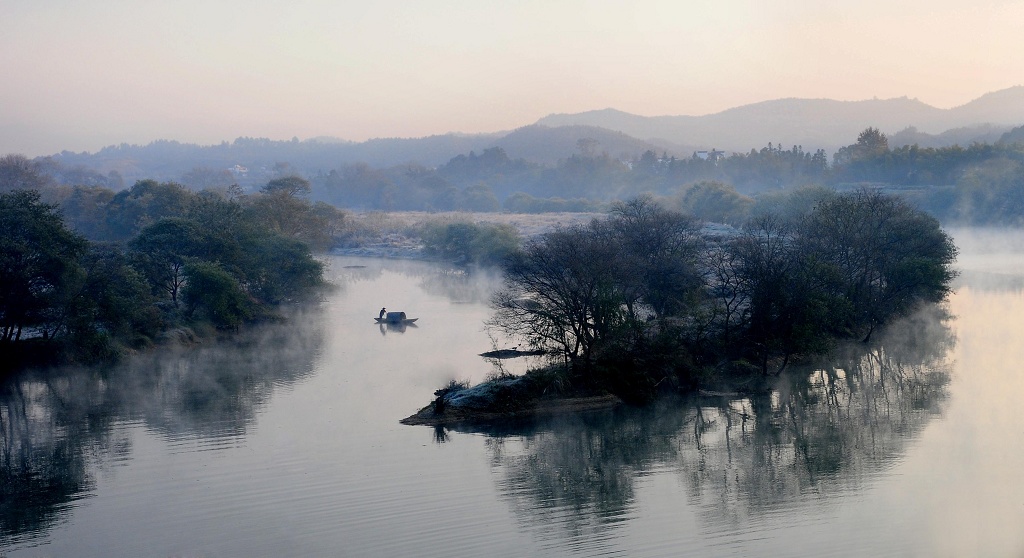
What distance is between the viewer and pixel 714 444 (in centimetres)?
2280

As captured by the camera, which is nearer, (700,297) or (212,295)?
(700,297)

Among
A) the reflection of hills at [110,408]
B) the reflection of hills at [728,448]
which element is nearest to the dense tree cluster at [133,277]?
the reflection of hills at [110,408]

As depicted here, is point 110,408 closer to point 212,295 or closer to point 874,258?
point 212,295

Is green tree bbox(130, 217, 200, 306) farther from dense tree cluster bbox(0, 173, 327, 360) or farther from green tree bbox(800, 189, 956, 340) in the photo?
green tree bbox(800, 189, 956, 340)

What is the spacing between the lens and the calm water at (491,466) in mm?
16578

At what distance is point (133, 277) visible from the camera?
117 ft

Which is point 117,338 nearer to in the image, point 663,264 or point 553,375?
point 553,375

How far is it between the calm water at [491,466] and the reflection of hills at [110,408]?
105 mm

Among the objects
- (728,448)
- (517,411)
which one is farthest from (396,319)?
(728,448)

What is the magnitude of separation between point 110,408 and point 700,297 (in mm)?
19341

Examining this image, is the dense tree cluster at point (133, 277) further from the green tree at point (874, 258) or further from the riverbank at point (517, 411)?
the green tree at point (874, 258)

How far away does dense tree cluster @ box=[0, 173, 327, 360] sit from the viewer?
32500 millimetres

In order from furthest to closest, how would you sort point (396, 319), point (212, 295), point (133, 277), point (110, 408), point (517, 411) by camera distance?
point (396, 319) < point (212, 295) < point (133, 277) < point (110, 408) < point (517, 411)

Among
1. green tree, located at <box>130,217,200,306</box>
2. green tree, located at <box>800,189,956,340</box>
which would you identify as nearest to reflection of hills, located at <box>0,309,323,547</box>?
green tree, located at <box>130,217,200,306</box>
